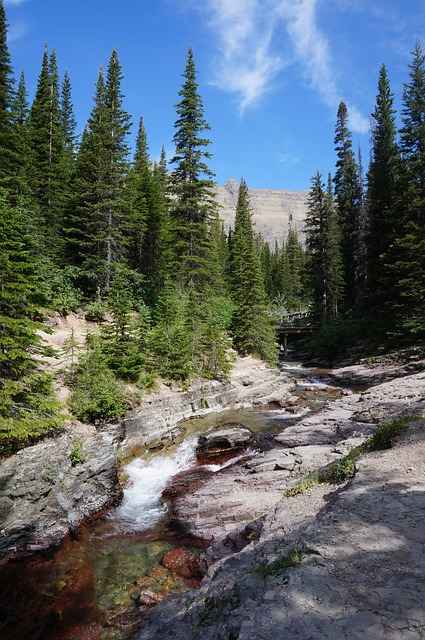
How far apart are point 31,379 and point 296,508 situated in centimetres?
799

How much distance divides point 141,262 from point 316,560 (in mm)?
31898

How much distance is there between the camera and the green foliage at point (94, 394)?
1361 cm

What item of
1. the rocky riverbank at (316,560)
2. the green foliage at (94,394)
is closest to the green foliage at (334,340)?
the green foliage at (94,394)

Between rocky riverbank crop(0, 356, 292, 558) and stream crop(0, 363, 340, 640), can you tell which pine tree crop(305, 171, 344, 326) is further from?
stream crop(0, 363, 340, 640)

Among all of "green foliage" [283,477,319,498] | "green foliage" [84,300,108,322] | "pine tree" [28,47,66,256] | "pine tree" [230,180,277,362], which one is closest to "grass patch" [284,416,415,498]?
"green foliage" [283,477,319,498]

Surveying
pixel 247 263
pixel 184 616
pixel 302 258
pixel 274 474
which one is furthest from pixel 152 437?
pixel 302 258

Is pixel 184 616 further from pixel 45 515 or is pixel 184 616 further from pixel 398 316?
pixel 398 316

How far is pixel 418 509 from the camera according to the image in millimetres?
5609

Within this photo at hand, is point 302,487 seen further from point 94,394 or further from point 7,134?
point 7,134

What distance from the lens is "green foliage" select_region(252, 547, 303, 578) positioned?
16.0 feet

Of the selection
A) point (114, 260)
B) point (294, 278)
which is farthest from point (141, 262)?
point (294, 278)

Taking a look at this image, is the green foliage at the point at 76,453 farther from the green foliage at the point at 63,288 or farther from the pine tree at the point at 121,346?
the green foliage at the point at 63,288

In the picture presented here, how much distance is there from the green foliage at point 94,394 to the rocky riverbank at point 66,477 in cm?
52

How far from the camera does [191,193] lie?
1029 inches
